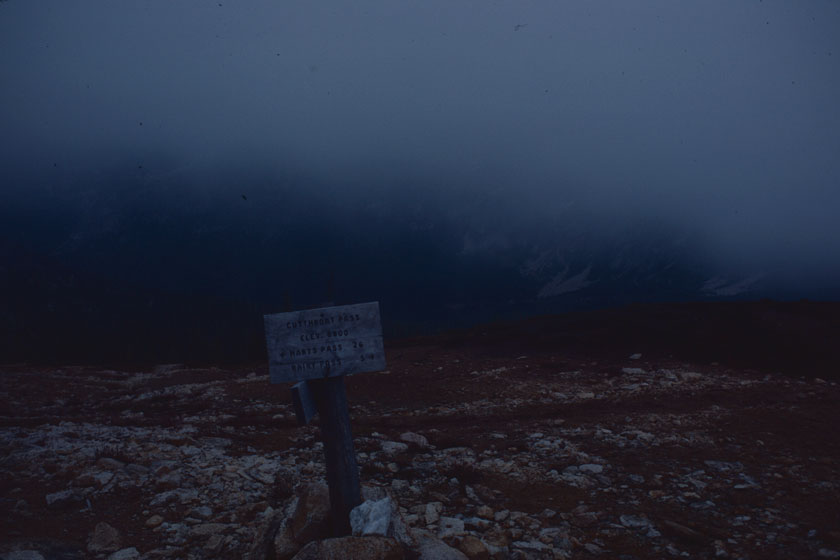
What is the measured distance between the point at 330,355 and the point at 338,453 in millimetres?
1274

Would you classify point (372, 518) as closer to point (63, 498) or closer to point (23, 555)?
point (23, 555)

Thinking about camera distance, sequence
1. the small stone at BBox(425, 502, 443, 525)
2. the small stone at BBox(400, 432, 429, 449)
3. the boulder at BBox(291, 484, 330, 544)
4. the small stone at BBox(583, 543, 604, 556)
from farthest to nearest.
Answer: the small stone at BBox(400, 432, 429, 449) < the small stone at BBox(425, 502, 443, 525) < the small stone at BBox(583, 543, 604, 556) < the boulder at BBox(291, 484, 330, 544)

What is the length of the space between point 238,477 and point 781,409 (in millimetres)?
13765

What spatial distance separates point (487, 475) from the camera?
823cm

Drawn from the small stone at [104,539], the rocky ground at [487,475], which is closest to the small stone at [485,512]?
the rocky ground at [487,475]

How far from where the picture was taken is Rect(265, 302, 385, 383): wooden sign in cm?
535

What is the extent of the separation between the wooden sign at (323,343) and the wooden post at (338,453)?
300mm

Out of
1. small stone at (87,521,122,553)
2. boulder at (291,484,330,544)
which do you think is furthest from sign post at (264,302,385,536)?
small stone at (87,521,122,553)

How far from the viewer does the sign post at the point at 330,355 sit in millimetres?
5340

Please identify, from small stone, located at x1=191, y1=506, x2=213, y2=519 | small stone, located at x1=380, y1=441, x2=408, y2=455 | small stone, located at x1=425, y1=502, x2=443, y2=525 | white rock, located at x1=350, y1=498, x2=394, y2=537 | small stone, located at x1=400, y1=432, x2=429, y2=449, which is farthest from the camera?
small stone, located at x1=400, y1=432, x2=429, y2=449

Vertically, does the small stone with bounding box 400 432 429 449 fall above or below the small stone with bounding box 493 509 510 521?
below

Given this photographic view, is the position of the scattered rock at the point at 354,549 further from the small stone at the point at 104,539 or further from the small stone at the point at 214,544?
the small stone at the point at 104,539

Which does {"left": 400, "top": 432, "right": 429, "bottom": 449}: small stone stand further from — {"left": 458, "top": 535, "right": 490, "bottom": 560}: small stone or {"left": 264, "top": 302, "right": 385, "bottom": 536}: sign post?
{"left": 264, "top": 302, "right": 385, "bottom": 536}: sign post

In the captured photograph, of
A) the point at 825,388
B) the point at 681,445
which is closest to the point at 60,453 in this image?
the point at 681,445
